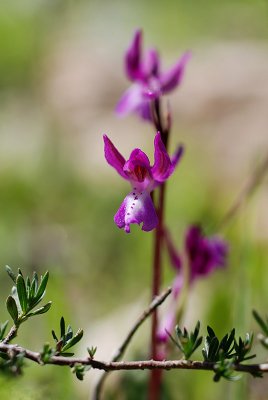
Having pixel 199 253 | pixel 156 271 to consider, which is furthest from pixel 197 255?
pixel 156 271

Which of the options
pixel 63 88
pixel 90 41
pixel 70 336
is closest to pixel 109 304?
pixel 70 336

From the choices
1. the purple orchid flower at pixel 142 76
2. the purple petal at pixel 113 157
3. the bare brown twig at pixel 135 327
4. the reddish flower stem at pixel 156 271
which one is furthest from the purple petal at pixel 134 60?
the bare brown twig at pixel 135 327

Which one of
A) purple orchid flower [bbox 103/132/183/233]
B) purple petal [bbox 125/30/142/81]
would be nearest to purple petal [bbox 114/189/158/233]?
purple orchid flower [bbox 103/132/183/233]

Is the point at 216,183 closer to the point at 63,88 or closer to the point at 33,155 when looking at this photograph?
the point at 33,155

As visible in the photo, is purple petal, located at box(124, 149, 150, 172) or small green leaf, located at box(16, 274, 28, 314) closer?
small green leaf, located at box(16, 274, 28, 314)

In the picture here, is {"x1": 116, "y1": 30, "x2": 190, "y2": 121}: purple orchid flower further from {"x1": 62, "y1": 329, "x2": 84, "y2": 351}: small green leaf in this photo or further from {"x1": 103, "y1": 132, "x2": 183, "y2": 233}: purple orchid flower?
{"x1": 62, "y1": 329, "x2": 84, "y2": 351}: small green leaf

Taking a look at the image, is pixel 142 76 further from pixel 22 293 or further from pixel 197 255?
pixel 22 293
